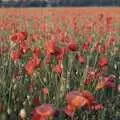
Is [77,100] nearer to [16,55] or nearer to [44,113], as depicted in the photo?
[44,113]

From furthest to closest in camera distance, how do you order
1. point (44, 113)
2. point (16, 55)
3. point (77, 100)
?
point (16, 55), point (77, 100), point (44, 113)

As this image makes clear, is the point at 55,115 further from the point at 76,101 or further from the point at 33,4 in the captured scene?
the point at 33,4

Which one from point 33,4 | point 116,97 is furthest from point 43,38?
point 33,4

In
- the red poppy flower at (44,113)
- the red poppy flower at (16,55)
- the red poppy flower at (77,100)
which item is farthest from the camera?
the red poppy flower at (16,55)

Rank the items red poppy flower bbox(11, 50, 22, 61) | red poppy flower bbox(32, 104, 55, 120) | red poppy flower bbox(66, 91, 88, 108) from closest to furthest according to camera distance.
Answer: red poppy flower bbox(32, 104, 55, 120) → red poppy flower bbox(66, 91, 88, 108) → red poppy flower bbox(11, 50, 22, 61)

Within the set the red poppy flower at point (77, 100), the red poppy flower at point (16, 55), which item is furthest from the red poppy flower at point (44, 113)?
the red poppy flower at point (16, 55)

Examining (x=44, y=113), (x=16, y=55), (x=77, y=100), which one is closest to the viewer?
(x=44, y=113)

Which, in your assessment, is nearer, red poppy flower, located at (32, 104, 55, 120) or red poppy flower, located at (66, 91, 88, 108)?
red poppy flower, located at (32, 104, 55, 120)

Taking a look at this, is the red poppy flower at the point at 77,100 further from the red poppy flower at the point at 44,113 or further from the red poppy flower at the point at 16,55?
the red poppy flower at the point at 16,55

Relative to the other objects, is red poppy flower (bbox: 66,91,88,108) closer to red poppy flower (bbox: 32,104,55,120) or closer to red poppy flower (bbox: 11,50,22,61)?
red poppy flower (bbox: 32,104,55,120)

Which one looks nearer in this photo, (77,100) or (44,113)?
(44,113)

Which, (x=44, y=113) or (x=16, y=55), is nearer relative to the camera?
(x=44, y=113)

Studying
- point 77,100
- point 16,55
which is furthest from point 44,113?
point 16,55

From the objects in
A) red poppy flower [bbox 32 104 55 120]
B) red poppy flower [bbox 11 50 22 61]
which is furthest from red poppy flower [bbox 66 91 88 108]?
red poppy flower [bbox 11 50 22 61]
